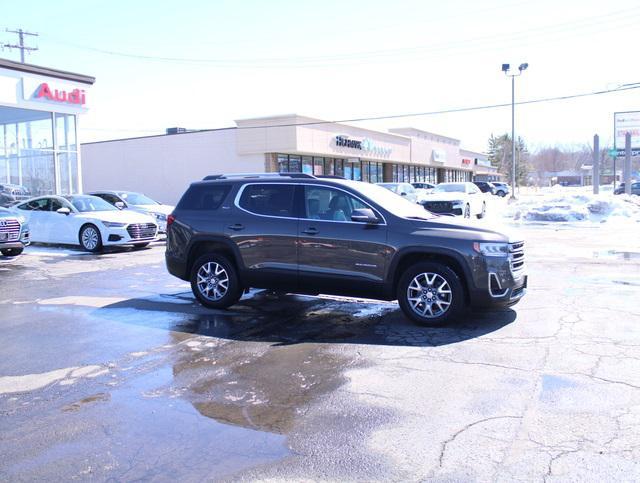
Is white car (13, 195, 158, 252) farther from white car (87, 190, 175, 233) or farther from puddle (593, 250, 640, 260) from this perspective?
puddle (593, 250, 640, 260)

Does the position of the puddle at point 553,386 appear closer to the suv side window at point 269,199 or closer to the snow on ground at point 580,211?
the suv side window at point 269,199

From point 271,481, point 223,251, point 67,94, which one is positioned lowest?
point 271,481

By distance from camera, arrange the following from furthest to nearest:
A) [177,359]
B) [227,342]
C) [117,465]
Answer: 1. [227,342]
2. [177,359]
3. [117,465]

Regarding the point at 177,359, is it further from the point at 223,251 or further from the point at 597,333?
the point at 597,333

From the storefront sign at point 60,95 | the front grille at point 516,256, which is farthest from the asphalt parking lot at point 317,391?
the storefront sign at point 60,95

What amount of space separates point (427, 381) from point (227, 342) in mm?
2560

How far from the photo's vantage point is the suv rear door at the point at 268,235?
8195 millimetres

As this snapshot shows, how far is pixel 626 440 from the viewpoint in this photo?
4.16 m

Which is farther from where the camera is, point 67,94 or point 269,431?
point 67,94

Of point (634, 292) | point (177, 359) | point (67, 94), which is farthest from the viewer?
point (67, 94)

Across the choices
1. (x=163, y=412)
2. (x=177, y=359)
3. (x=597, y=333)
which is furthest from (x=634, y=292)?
(x=163, y=412)

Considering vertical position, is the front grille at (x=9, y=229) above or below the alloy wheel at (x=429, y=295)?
above

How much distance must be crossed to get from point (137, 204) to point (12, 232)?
6.32m

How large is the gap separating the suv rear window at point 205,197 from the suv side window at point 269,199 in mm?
378
